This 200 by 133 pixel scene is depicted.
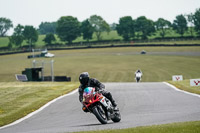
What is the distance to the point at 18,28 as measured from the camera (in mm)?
159000

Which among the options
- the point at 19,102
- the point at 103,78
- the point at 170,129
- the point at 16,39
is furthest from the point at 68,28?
the point at 170,129

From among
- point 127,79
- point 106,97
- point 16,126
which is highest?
point 106,97

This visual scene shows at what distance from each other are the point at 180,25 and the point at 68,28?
4661 cm

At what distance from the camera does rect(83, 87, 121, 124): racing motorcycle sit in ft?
37.2

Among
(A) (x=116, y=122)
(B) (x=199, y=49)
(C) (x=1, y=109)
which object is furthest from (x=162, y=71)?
(A) (x=116, y=122)

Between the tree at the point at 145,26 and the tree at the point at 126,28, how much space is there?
8.59 ft

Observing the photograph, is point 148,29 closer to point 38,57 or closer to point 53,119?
point 38,57

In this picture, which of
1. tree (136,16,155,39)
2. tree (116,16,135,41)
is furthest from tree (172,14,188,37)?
tree (116,16,135,41)

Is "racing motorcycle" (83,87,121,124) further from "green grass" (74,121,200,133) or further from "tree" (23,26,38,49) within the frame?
"tree" (23,26,38,49)

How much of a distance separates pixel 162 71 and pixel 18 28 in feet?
367

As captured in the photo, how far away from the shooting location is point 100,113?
37.8 ft

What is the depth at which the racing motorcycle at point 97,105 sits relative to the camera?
11328mm

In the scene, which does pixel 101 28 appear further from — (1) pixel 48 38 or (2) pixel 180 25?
(2) pixel 180 25

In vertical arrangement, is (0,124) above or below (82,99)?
below
